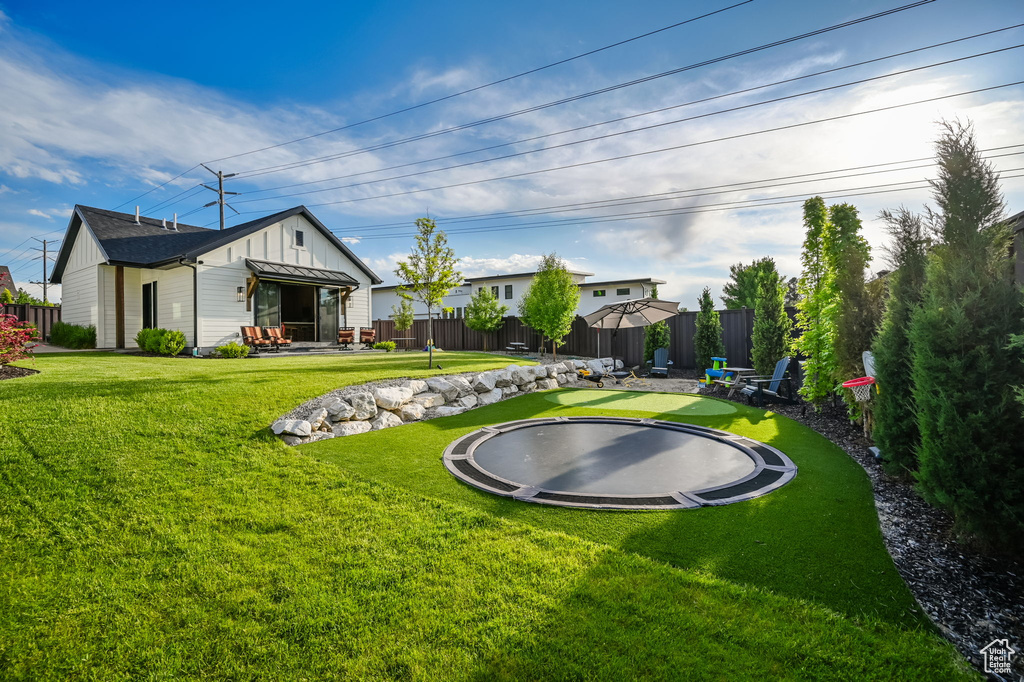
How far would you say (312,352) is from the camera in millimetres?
13742

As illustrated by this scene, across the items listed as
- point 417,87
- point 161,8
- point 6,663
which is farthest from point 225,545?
point 417,87

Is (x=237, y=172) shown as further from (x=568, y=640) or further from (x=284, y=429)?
(x=568, y=640)

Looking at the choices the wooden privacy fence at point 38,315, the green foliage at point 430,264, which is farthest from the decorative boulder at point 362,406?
the wooden privacy fence at point 38,315

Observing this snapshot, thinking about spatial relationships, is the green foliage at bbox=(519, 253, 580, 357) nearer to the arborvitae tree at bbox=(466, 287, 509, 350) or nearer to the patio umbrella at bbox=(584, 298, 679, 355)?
the patio umbrella at bbox=(584, 298, 679, 355)

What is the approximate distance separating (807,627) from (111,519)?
4472 millimetres

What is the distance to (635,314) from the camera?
10.8 meters

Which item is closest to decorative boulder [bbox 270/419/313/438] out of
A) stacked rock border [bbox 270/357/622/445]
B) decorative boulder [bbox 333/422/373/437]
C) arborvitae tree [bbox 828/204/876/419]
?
stacked rock border [bbox 270/357/622/445]

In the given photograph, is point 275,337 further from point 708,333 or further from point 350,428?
point 708,333

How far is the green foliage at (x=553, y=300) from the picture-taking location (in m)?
13.9

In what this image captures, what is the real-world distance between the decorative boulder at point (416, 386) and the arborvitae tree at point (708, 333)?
333 inches

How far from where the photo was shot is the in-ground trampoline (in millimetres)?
3490

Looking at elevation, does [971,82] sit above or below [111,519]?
above

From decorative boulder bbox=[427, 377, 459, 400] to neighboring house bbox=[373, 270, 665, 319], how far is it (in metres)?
19.1

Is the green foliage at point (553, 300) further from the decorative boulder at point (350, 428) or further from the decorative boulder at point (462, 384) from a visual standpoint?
the decorative boulder at point (350, 428)
